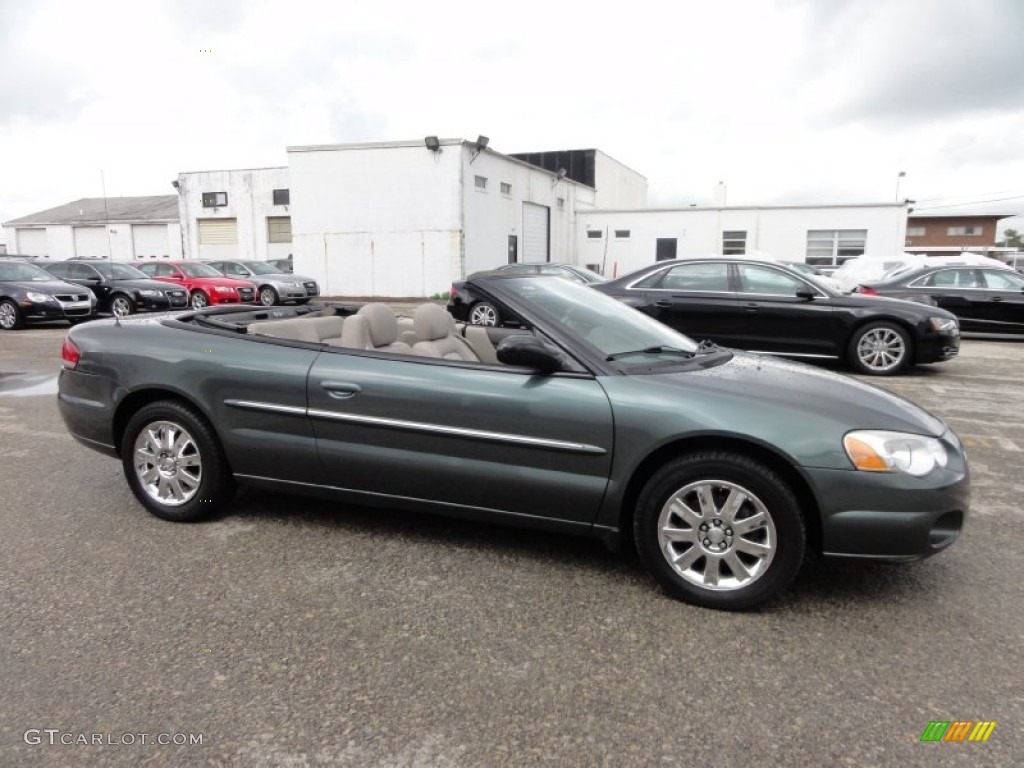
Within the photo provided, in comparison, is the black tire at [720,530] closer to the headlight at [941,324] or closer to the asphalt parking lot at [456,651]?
the asphalt parking lot at [456,651]

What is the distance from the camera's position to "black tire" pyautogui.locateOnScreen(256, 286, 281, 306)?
20.3 metres

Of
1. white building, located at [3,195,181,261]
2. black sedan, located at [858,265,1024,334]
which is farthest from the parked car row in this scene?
white building, located at [3,195,181,261]

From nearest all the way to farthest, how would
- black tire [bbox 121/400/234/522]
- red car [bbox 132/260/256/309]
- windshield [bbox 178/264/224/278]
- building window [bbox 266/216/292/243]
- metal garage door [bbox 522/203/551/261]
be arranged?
black tire [bbox 121/400/234/522] → red car [bbox 132/260/256/309] → windshield [bbox 178/264/224/278] → metal garage door [bbox 522/203/551/261] → building window [bbox 266/216/292/243]

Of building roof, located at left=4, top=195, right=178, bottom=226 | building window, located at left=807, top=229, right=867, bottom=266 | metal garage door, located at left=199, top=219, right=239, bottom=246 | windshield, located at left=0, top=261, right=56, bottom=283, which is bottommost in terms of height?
windshield, located at left=0, top=261, right=56, bottom=283

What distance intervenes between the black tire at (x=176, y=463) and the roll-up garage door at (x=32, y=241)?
47.7m

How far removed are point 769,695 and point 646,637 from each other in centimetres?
51

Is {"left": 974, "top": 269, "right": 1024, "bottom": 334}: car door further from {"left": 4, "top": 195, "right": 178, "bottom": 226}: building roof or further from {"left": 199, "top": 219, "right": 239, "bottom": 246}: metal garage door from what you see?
{"left": 4, "top": 195, "right": 178, "bottom": 226}: building roof

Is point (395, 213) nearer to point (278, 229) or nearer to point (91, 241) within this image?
point (278, 229)

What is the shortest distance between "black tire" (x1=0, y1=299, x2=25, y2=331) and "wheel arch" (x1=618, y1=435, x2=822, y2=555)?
15.5m

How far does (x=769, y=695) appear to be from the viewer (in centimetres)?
249

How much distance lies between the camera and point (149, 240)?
40.8m

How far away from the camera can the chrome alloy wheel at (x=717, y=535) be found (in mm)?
2959

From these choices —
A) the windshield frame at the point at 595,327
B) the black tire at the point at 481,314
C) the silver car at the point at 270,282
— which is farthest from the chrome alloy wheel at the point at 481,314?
the windshield frame at the point at 595,327

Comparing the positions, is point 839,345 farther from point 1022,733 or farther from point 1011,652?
point 1022,733
